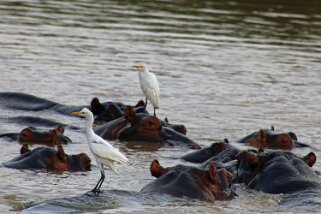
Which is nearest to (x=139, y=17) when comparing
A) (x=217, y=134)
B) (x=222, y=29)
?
(x=222, y=29)

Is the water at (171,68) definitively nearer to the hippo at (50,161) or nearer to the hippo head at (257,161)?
the hippo at (50,161)

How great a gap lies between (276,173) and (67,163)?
1.82 meters

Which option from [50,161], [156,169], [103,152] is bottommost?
[50,161]

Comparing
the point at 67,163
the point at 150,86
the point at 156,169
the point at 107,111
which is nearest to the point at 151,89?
the point at 150,86

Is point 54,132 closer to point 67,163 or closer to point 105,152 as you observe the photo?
point 67,163

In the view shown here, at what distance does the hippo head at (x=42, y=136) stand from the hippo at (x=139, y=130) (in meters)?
0.62

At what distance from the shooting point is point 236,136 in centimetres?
1045

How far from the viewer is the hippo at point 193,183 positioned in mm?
6855

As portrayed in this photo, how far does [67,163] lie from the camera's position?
810 cm

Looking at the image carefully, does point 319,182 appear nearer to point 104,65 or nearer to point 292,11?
point 104,65

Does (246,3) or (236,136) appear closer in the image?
(236,136)

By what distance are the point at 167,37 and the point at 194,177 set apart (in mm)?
11528

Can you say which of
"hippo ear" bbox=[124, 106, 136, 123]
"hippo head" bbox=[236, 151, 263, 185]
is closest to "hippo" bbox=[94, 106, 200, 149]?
"hippo ear" bbox=[124, 106, 136, 123]

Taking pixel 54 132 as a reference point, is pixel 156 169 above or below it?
above
